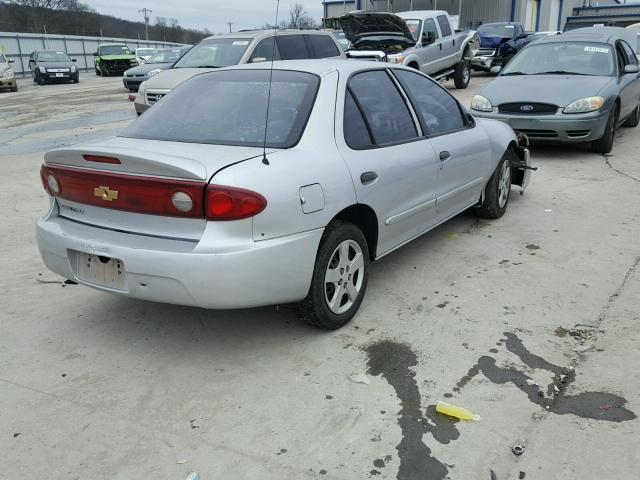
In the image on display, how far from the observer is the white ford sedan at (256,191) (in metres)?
2.96

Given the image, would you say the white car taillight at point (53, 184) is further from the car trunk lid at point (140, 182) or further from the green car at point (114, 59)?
the green car at point (114, 59)

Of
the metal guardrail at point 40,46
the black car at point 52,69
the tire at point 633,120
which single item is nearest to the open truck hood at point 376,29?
the tire at point 633,120

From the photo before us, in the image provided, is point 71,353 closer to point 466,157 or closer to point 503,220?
point 466,157

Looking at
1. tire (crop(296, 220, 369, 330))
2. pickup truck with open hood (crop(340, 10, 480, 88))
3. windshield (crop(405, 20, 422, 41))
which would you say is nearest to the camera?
tire (crop(296, 220, 369, 330))

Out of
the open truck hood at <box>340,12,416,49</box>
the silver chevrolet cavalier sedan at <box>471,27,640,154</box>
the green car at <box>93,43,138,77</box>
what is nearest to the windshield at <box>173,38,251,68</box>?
the silver chevrolet cavalier sedan at <box>471,27,640,154</box>

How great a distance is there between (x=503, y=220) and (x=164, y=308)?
11.3ft

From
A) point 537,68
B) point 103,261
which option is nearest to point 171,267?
point 103,261

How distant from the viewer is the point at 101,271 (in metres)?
3.22

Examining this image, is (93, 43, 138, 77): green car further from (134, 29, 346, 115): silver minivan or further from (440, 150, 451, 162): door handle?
(440, 150, 451, 162): door handle

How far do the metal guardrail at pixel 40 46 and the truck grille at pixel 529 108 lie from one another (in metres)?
30.2

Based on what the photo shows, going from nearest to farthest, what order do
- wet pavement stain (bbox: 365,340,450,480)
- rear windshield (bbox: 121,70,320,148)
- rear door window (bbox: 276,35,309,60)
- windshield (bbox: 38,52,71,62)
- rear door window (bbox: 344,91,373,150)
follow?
wet pavement stain (bbox: 365,340,450,480) → rear windshield (bbox: 121,70,320,148) → rear door window (bbox: 344,91,373,150) → rear door window (bbox: 276,35,309,60) → windshield (bbox: 38,52,71,62)

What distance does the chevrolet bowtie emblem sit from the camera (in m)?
3.17

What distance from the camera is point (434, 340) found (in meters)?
3.47

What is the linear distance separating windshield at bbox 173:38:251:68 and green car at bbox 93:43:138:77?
2235 cm
